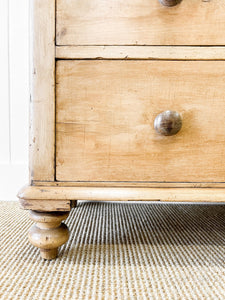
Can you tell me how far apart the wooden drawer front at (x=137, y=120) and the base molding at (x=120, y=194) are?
0.06ft

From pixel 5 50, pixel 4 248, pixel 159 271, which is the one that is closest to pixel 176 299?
pixel 159 271

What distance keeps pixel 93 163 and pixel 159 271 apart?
21 cm

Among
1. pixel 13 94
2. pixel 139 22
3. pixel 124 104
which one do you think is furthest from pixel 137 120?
pixel 13 94

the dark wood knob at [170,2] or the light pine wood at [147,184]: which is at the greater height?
the dark wood knob at [170,2]

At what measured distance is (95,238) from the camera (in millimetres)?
607

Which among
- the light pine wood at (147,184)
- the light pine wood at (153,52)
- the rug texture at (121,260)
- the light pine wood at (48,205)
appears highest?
the light pine wood at (153,52)

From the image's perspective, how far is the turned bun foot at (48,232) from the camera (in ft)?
1.56

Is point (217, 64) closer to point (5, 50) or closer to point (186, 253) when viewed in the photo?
point (186, 253)

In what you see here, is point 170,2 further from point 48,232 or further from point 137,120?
point 48,232

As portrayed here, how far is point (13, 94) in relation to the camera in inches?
36.4

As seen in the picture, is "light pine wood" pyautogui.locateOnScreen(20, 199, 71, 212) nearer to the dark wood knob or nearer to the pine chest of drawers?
the pine chest of drawers

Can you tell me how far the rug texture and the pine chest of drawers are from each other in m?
0.06

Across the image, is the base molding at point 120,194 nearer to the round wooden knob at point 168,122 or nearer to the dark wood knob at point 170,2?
the round wooden knob at point 168,122

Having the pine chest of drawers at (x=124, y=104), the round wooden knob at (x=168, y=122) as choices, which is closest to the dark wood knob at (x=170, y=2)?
the pine chest of drawers at (x=124, y=104)
